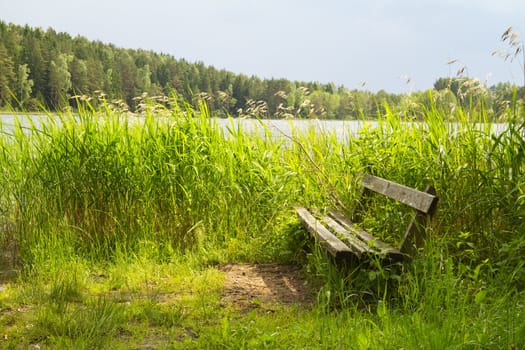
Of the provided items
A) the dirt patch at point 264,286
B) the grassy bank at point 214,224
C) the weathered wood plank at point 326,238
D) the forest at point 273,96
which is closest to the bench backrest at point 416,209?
the grassy bank at point 214,224

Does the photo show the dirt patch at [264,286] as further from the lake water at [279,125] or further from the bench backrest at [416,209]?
the lake water at [279,125]

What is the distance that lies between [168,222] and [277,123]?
1.81m

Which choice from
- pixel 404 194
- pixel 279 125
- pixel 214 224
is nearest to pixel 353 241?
pixel 404 194

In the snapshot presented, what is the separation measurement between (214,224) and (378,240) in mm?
1881

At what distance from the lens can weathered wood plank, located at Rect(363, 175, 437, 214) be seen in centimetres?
327

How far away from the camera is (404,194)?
361cm

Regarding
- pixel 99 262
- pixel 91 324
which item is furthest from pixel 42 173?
pixel 91 324

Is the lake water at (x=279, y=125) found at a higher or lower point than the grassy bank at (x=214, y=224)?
higher

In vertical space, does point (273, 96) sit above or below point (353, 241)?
above

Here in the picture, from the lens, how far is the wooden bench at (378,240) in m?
3.32

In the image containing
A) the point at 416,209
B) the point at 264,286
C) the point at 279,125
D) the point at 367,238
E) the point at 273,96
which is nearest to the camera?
the point at 416,209

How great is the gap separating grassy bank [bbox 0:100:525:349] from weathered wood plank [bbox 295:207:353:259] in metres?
0.16

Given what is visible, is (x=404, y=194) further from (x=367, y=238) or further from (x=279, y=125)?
(x=279, y=125)

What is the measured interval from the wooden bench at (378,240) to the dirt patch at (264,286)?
0.48m
